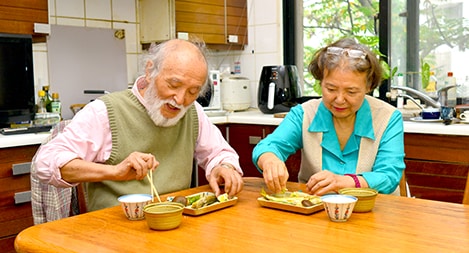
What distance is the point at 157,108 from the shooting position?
1771mm

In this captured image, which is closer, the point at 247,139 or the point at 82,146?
the point at 82,146

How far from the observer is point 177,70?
1.71m

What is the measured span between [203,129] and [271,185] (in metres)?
0.47

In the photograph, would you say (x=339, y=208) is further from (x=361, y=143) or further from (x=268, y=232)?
(x=361, y=143)

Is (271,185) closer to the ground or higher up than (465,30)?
closer to the ground

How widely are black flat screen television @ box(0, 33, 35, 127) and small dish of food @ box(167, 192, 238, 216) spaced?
1566mm

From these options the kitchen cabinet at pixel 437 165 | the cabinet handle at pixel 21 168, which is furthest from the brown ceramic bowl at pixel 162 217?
the kitchen cabinet at pixel 437 165

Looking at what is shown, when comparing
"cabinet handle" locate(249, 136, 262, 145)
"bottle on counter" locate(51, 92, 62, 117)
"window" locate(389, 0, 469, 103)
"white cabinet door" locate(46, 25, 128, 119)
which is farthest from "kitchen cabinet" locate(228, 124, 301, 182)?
"bottle on counter" locate(51, 92, 62, 117)

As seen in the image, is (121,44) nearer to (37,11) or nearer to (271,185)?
(37,11)

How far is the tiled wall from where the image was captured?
3.27 meters

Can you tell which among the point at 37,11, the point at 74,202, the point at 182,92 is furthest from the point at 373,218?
the point at 37,11

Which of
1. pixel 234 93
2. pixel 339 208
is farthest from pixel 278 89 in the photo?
pixel 339 208

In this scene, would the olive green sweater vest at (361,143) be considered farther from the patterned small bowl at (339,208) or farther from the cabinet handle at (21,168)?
the cabinet handle at (21,168)

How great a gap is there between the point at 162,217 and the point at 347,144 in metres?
0.86
